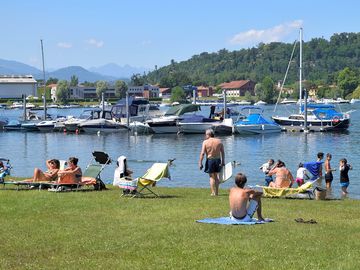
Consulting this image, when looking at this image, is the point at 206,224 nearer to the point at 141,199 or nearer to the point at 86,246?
the point at 86,246

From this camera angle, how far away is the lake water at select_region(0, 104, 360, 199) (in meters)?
32.1

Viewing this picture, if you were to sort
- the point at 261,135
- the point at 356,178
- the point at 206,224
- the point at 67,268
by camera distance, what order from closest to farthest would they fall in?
the point at 67,268 → the point at 206,224 → the point at 356,178 → the point at 261,135

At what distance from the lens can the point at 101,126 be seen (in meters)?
69.6

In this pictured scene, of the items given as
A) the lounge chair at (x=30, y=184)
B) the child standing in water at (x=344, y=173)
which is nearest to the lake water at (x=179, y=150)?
the child standing in water at (x=344, y=173)

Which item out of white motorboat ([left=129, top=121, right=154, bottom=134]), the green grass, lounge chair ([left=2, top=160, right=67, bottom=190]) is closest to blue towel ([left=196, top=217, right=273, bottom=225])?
the green grass

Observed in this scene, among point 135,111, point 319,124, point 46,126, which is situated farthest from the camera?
point 135,111

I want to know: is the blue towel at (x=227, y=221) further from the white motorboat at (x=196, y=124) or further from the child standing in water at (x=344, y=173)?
the white motorboat at (x=196, y=124)

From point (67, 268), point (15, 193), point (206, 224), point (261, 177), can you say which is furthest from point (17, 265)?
point (261, 177)

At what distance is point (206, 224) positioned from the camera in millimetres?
11797

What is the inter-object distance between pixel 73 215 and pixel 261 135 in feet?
170

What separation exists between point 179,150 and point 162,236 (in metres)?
38.0

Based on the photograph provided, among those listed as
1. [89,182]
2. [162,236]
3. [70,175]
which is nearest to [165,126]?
[89,182]

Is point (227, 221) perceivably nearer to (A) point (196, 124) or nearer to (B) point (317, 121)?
(A) point (196, 124)

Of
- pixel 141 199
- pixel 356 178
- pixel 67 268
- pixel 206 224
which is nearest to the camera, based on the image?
pixel 67 268
